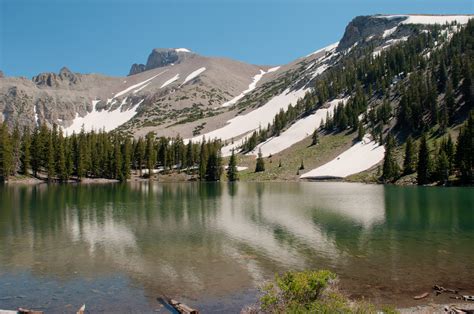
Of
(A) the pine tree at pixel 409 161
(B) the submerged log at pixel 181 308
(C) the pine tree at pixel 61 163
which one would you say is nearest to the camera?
(B) the submerged log at pixel 181 308

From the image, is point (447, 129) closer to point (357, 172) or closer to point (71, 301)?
point (357, 172)

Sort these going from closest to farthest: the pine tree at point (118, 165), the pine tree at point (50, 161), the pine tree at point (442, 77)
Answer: the pine tree at point (50, 161), the pine tree at point (118, 165), the pine tree at point (442, 77)

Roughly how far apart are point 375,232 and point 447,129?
115 meters

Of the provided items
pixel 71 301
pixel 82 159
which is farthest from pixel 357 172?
pixel 71 301

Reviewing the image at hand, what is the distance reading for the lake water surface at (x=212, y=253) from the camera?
2350 centimetres

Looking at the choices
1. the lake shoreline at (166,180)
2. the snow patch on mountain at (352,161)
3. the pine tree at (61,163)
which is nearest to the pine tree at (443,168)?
the lake shoreline at (166,180)

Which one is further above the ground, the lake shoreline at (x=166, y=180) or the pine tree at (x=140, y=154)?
the pine tree at (x=140, y=154)

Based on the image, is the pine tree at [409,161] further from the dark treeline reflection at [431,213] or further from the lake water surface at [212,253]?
the lake water surface at [212,253]

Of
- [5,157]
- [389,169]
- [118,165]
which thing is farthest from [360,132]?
[5,157]

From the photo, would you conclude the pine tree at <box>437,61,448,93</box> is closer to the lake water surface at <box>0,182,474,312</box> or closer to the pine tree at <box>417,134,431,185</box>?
the pine tree at <box>417,134,431,185</box>

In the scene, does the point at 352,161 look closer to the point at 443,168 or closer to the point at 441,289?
the point at 443,168

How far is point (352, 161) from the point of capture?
5950 inches

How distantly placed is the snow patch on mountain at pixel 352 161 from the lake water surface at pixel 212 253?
8429cm

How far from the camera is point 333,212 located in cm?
5797
